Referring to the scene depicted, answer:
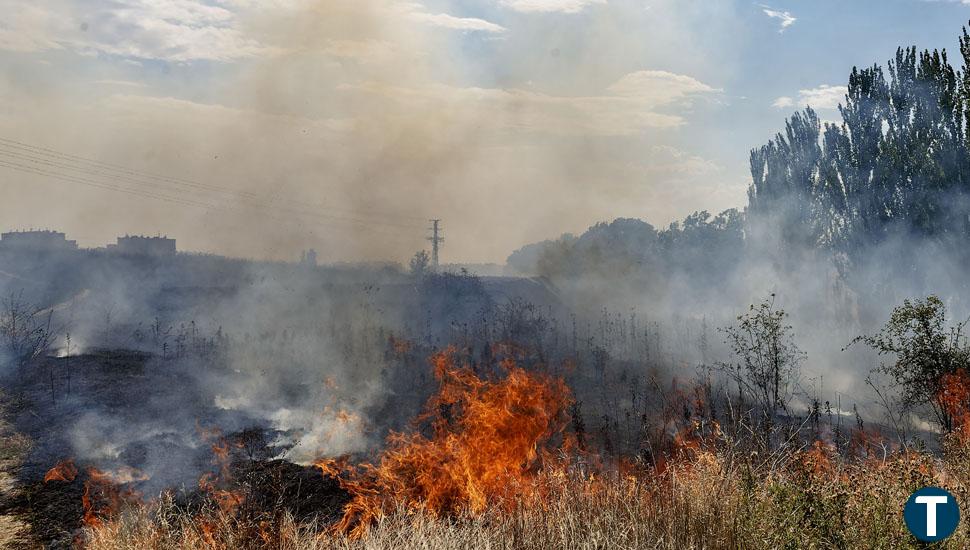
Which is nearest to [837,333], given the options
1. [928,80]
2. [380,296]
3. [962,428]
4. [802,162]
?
[802,162]

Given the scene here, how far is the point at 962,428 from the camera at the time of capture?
17219 millimetres

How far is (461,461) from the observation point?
14703mm

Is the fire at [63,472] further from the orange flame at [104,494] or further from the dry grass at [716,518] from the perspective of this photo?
the dry grass at [716,518]

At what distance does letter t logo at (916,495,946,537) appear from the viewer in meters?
6.43

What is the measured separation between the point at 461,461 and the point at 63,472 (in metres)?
9.83

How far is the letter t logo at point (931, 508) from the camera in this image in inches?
253

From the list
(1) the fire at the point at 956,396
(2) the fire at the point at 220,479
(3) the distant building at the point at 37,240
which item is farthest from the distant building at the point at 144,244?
(1) the fire at the point at 956,396

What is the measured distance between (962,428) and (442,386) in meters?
16.3

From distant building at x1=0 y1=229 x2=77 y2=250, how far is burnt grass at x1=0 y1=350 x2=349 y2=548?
2241 cm

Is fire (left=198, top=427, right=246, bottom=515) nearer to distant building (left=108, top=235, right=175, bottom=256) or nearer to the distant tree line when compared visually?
the distant tree line

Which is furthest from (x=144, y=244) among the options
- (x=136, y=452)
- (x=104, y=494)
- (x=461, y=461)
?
(x=461, y=461)

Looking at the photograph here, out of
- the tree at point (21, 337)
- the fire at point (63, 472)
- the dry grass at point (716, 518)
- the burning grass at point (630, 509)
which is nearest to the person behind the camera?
the dry grass at point (716, 518)

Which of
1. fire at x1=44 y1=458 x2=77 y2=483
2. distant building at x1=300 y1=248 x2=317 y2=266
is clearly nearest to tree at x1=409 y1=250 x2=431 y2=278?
distant building at x1=300 y1=248 x2=317 y2=266

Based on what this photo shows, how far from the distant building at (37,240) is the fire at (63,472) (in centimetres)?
3248
